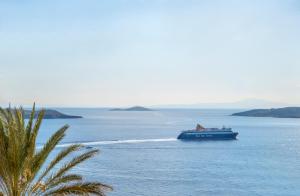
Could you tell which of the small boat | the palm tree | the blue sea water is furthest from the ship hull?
the palm tree

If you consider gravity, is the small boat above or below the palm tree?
below

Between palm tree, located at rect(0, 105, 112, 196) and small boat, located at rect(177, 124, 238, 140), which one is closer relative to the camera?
palm tree, located at rect(0, 105, 112, 196)

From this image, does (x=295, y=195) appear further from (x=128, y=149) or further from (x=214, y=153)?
(x=128, y=149)

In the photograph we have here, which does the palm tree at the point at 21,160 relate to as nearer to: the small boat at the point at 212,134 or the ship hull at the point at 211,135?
the ship hull at the point at 211,135

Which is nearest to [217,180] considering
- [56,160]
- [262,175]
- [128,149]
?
[262,175]

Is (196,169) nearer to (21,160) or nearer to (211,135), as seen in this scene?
(211,135)

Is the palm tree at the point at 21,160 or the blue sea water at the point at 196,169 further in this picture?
the blue sea water at the point at 196,169

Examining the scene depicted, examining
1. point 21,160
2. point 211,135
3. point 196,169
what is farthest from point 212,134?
point 21,160

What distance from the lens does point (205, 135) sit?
132 meters

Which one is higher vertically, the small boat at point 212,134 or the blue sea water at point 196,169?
the small boat at point 212,134

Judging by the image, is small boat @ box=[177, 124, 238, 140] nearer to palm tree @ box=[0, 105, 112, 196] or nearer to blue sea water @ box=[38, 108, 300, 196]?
blue sea water @ box=[38, 108, 300, 196]

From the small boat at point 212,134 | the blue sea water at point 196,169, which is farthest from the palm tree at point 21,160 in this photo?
the small boat at point 212,134

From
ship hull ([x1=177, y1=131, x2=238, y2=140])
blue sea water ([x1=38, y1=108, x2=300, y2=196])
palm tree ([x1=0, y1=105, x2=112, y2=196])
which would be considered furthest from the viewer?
ship hull ([x1=177, y1=131, x2=238, y2=140])

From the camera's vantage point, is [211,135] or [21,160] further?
[211,135]
